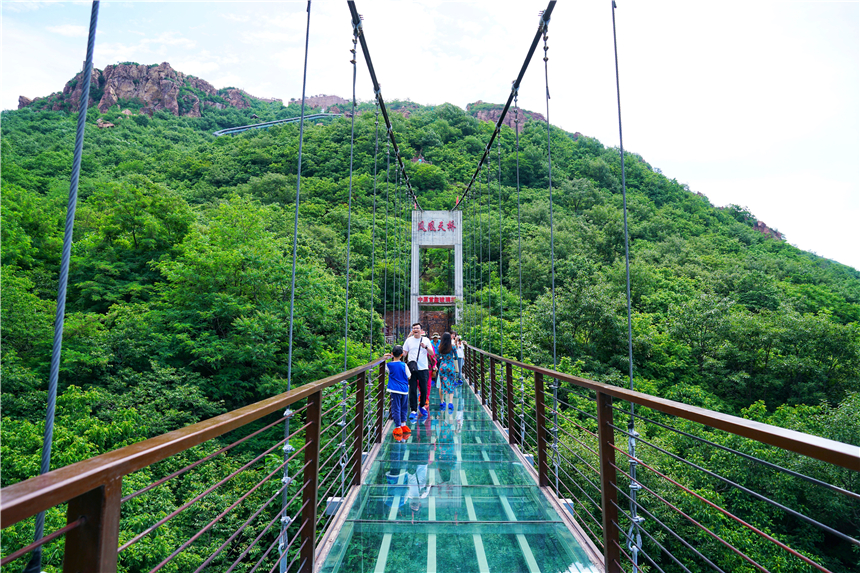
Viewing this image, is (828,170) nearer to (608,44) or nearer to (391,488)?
(608,44)

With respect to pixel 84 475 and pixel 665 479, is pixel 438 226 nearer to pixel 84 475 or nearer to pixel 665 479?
pixel 665 479

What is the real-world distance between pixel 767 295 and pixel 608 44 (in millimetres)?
16230

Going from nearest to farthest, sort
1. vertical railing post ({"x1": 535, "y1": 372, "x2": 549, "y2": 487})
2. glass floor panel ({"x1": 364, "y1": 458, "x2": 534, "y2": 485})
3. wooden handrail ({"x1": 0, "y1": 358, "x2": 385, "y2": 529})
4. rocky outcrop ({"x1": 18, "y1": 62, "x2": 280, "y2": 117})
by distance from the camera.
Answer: wooden handrail ({"x1": 0, "y1": 358, "x2": 385, "y2": 529})
vertical railing post ({"x1": 535, "y1": 372, "x2": 549, "y2": 487})
glass floor panel ({"x1": 364, "y1": 458, "x2": 534, "y2": 485})
rocky outcrop ({"x1": 18, "y1": 62, "x2": 280, "y2": 117})

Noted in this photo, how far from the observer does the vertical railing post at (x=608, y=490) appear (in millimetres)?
1577

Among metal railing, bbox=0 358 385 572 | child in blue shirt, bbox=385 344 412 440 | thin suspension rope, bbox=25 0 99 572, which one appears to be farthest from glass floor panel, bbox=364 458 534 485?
thin suspension rope, bbox=25 0 99 572

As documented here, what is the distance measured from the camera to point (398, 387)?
148 inches

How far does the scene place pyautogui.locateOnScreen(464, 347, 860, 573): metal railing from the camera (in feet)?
5.22

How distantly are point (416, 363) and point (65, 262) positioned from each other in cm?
355

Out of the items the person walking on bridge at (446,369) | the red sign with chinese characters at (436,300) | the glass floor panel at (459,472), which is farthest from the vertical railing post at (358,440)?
the red sign with chinese characters at (436,300)

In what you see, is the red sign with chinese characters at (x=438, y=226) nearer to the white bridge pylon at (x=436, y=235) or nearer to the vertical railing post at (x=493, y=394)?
the white bridge pylon at (x=436, y=235)

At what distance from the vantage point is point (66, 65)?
4.62 feet

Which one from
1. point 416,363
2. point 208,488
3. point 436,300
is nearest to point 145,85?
point 436,300

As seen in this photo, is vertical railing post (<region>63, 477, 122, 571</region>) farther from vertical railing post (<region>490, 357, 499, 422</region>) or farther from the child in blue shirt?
vertical railing post (<region>490, 357, 499, 422</region>)

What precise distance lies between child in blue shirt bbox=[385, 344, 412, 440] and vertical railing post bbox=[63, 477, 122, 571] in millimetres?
3064
